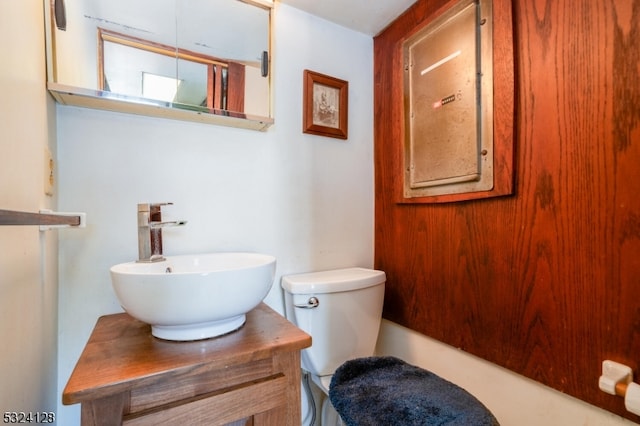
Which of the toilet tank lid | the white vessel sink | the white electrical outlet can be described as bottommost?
→ the toilet tank lid

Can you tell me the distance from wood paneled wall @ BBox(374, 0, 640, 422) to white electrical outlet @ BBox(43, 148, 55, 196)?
3.83ft

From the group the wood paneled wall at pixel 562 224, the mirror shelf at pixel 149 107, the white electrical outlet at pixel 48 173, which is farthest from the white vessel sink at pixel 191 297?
the wood paneled wall at pixel 562 224

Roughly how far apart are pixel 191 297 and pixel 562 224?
2.97 ft

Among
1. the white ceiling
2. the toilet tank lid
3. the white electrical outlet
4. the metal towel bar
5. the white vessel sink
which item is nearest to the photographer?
the metal towel bar

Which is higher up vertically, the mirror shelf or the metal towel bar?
the mirror shelf

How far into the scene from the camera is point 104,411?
0.51 m

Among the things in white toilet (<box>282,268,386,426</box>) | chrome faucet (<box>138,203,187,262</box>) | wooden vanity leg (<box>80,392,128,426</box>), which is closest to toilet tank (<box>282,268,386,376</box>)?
white toilet (<box>282,268,386,426</box>)

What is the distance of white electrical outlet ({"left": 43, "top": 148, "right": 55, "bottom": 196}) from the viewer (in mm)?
704

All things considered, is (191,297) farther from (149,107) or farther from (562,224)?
(562,224)

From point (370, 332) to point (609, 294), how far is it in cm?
71

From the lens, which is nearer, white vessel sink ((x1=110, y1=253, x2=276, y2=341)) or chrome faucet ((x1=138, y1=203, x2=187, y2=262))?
white vessel sink ((x1=110, y1=253, x2=276, y2=341))

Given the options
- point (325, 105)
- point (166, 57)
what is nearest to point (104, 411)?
point (166, 57)

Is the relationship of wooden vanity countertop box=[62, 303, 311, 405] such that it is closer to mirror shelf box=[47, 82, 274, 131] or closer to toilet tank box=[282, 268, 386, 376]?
toilet tank box=[282, 268, 386, 376]

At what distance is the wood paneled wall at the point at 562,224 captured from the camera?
65 centimetres
